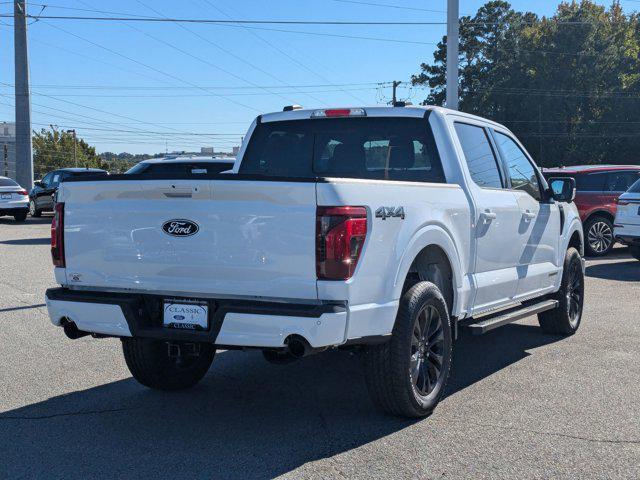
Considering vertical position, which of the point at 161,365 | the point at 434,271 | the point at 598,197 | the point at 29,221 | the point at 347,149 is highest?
the point at 347,149

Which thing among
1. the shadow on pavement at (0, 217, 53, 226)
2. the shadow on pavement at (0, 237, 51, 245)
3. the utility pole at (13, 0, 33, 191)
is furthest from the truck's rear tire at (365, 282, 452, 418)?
the utility pole at (13, 0, 33, 191)

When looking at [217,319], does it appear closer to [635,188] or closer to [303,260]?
[303,260]

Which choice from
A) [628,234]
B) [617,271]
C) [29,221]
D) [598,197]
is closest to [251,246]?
[617,271]

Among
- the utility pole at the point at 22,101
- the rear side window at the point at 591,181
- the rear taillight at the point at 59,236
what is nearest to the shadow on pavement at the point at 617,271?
the rear side window at the point at 591,181

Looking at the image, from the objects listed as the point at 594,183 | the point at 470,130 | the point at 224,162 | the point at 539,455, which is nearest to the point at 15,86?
the point at 224,162

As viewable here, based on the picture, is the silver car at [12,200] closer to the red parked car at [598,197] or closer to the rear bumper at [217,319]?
the red parked car at [598,197]

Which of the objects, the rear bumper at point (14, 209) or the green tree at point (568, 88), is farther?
the green tree at point (568, 88)

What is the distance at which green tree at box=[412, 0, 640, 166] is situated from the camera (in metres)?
59.1

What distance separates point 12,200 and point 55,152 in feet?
337

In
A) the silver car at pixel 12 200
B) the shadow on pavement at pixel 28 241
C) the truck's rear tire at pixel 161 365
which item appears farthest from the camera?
the silver car at pixel 12 200

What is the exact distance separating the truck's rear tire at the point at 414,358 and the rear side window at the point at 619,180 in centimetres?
1216

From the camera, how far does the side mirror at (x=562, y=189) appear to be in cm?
751

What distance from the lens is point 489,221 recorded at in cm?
608

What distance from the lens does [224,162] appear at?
597 inches
